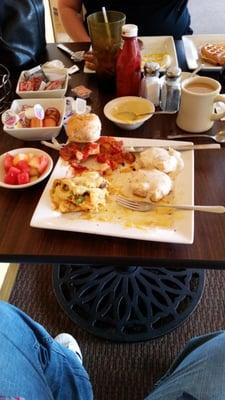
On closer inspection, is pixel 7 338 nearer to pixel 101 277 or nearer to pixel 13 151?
pixel 13 151

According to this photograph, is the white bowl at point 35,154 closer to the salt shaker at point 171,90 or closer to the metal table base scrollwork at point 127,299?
the salt shaker at point 171,90

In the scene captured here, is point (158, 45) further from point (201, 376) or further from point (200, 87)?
point (201, 376)

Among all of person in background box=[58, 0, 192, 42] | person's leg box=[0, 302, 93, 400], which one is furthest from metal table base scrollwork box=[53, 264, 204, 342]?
person in background box=[58, 0, 192, 42]

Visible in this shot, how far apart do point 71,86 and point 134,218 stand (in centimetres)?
60

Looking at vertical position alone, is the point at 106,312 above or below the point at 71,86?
below

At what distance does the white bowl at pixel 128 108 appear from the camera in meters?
0.86

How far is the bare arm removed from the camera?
4.95 feet

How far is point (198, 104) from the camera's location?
801 millimetres

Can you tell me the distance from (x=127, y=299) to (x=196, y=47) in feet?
2.93

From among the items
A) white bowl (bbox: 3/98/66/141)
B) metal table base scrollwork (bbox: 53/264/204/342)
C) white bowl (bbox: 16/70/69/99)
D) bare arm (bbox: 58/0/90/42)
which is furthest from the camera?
bare arm (bbox: 58/0/90/42)

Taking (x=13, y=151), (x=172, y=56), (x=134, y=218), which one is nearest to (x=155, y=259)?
(x=134, y=218)

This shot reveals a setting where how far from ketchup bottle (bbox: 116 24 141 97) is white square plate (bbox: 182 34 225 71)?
0.79ft

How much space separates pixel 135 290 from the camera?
1209 mm

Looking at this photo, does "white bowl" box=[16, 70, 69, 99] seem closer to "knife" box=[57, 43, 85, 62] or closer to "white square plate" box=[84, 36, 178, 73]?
"knife" box=[57, 43, 85, 62]
